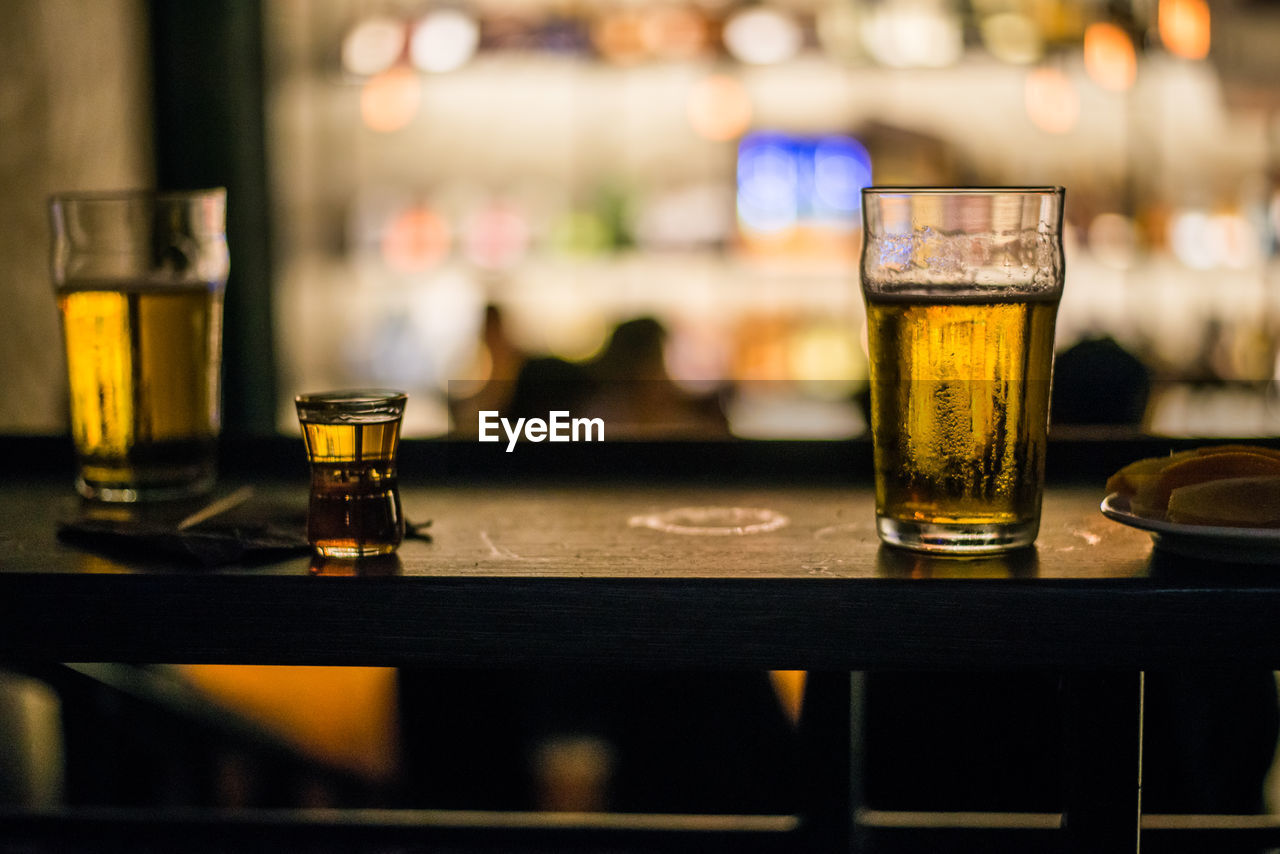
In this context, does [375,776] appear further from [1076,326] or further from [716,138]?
[1076,326]

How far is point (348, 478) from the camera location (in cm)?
64

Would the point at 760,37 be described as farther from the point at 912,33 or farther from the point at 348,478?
the point at 348,478

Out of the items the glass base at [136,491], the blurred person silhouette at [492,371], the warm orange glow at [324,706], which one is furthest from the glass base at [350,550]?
the blurred person silhouette at [492,371]

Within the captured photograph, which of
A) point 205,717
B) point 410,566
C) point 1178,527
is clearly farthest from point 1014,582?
point 205,717

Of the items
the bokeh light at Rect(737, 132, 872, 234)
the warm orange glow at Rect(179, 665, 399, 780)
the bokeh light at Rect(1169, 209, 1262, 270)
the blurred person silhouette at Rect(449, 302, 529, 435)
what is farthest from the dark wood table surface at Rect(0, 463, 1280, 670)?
the bokeh light at Rect(1169, 209, 1262, 270)

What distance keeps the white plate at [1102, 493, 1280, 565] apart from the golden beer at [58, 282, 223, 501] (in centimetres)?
60

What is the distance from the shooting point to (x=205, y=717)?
4.04 ft

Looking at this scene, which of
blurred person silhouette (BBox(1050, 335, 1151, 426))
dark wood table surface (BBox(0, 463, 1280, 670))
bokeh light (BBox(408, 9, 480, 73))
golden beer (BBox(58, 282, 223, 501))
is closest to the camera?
dark wood table surface (BBox(0, 463, 1280, 670))

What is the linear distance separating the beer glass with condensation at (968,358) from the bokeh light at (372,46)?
274 centimetres

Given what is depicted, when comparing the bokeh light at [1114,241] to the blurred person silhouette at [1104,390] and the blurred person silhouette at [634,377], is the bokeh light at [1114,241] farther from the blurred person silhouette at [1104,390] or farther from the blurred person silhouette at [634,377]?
the blurred person silhouette at [634,377]

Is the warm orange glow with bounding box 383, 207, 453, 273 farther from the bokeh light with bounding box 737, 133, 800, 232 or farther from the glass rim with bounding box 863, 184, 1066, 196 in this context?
the glass rim with bounding box 863, 184, 1066, 196

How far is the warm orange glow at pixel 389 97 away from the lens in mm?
3146

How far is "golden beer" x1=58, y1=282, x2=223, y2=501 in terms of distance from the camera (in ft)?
2.69

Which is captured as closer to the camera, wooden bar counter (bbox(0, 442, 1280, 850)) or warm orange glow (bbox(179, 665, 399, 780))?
wooden bar counter (bbox(0, 442, 1280, 850))
